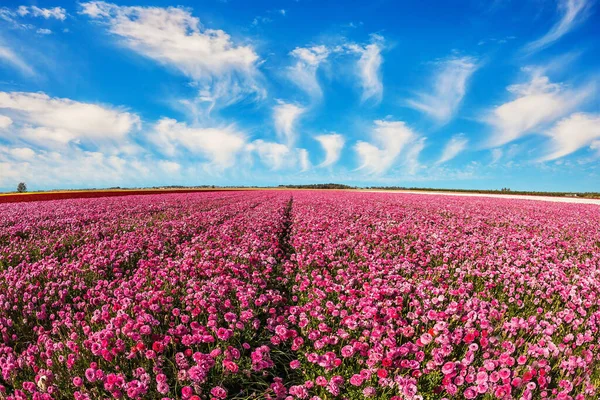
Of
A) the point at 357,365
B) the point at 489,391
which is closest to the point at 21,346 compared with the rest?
the point at 357,365

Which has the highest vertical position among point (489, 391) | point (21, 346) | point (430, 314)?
point (430, 314)

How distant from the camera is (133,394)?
9.13 feet

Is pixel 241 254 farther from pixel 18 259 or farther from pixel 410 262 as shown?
pixel 18 259

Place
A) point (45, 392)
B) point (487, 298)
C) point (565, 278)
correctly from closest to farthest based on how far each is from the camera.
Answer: point (45, 392) < point (487, 298) < point (565, 278)

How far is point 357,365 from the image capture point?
3820 millimetres

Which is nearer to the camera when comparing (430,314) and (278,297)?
(430,314)

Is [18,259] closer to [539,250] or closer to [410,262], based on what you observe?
[410,262]

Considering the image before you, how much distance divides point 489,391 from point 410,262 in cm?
417

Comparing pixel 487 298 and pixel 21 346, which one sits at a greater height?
pixel 487 298

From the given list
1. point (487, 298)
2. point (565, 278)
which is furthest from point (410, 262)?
point (565, 278)

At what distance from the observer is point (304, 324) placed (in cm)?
418

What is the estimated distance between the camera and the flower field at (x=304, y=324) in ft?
10.5

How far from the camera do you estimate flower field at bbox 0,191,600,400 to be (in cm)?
320

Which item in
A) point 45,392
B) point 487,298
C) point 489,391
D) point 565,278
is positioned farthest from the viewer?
point 565,278
